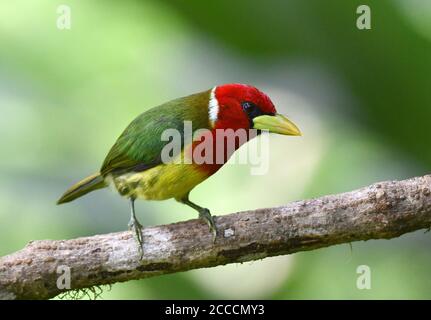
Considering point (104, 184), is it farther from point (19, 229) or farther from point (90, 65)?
point (90, 65)

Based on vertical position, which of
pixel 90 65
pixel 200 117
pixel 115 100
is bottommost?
Result: pixel 200 117

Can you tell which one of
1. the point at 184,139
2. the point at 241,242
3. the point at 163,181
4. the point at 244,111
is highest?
the point at 244,111

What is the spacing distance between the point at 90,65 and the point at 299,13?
1449 mm

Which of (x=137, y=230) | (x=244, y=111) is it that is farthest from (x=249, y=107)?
(x=137, y=230)

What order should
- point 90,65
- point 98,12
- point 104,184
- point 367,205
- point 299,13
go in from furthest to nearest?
point 90,65, point 98,12, point 299,13, point 104,184, point 367,205

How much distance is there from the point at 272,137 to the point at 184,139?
1047 millimetres

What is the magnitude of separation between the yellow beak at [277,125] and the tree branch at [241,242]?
381 millimetres

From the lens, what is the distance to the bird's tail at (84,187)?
388 cm

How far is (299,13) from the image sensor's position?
4141 mm

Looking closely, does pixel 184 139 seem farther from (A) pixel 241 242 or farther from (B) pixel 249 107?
(A) pixel 241 242

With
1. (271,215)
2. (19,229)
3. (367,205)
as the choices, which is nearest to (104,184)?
(19,229)

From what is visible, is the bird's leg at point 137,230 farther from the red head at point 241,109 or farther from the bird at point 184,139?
the red head at point 241,109

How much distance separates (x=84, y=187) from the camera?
3902mm

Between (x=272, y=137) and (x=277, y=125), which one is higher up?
(x=272, y=137)
